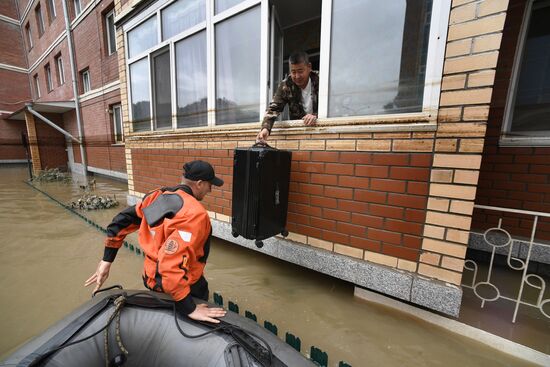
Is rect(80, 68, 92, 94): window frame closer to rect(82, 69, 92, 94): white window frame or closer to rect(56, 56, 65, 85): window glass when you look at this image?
rect(82, 69, 92, 94): white window frame

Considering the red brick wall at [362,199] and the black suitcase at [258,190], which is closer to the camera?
the red brick wall at [362,199]

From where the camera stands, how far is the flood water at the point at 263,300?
1835 millimetres

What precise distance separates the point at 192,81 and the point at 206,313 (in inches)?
138

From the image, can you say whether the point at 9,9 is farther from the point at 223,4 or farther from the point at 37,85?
the point at 223,4

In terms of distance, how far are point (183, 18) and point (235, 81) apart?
1.57 meters

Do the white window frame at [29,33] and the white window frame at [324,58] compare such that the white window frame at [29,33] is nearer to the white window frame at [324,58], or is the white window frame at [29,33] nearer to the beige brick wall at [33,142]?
the beige brick wall at [33,142]

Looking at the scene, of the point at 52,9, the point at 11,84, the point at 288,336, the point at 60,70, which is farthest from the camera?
the point at 11,84

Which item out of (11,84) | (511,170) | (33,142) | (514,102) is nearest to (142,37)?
(514,102)

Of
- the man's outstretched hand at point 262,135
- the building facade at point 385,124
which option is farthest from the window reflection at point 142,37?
the man's outstretched hand at point 262,135

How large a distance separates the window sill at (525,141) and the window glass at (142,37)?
17.6ft

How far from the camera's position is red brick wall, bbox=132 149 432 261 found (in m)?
2.03

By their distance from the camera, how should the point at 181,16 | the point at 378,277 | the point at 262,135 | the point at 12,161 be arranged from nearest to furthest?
the point at 378,277, the point at 262,135, the point at 181,16, the point at 12,161

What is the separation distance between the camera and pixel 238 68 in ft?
10.7

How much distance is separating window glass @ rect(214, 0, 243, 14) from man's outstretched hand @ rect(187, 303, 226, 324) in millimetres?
3345
